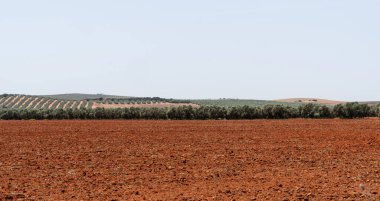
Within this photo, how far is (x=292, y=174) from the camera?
774 inches

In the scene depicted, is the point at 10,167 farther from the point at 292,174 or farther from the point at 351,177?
the point at 351,177

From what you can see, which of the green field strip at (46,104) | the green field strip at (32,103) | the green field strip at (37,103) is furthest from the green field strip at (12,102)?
the green field strip at (46,104)

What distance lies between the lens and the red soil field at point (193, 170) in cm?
1593

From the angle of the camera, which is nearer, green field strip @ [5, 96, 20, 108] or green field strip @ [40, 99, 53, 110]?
green field strip @ [40, 99, 53, 110]

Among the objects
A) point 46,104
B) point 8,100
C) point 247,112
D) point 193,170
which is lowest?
point 193,170

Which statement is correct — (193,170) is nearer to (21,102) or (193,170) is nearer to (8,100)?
(21,102)

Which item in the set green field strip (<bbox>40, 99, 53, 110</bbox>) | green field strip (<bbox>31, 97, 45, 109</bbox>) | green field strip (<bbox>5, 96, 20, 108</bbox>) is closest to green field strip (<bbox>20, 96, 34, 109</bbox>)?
green field strip (<bbox>31, 97, 45, 109</bbox>)

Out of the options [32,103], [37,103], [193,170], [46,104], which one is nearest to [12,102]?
[32,103]

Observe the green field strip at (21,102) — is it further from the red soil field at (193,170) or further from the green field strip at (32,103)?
the red soil field at (193,170)

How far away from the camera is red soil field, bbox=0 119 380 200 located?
15930 mm

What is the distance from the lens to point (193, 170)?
20.9 m

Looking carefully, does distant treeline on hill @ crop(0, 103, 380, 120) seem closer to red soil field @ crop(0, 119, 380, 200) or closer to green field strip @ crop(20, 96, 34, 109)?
red soil field @ crop(0, 119, 380, 200)

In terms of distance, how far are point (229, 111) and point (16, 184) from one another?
65.2 metres

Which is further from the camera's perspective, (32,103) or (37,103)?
(32,103)
